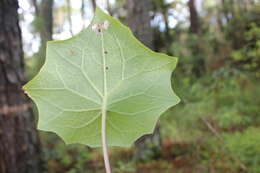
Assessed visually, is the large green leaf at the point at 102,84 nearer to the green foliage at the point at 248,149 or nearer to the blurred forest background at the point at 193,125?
the blurred forest background at the point at 193,125

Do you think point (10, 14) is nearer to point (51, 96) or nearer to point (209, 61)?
point (51, 96)

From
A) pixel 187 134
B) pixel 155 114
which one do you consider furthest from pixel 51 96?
pixel 187 134

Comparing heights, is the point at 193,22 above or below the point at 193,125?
above

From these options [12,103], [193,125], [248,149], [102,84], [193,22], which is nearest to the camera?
[102,84]

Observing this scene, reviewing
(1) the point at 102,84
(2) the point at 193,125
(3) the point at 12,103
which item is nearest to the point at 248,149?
(2) the point at 193,125

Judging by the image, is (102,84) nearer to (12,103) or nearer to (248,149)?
(12,103)

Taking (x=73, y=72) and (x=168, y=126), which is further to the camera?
(x=168, y=126)
